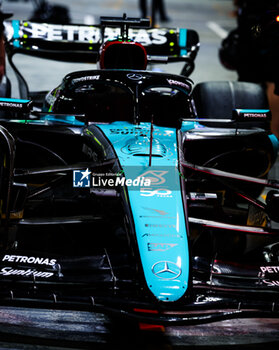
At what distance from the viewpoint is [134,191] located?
298 cm

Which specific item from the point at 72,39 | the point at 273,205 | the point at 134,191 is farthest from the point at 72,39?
the point at 273,205

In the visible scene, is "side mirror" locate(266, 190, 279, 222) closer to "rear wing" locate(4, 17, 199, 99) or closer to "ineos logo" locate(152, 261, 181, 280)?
"ineos logo" locate(152, 261, 181, 280)

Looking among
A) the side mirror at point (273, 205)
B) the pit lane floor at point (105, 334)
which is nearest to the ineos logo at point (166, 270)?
the pit lane floor at point (105, 334)

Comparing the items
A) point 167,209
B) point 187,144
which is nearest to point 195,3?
point 187,144

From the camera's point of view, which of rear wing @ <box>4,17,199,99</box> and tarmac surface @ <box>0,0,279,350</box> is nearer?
tarmac surface @ <box>0,0,279,350</box>

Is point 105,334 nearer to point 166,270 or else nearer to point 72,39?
point 166,270

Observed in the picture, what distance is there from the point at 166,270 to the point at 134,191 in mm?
550

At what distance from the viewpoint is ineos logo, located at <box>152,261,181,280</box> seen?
8.40 feet

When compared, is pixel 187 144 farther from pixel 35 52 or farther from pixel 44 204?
pixel 35 52

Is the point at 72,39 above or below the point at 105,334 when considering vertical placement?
above

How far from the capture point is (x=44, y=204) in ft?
12.6

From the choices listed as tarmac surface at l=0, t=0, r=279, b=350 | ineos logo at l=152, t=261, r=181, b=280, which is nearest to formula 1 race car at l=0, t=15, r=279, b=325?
ineos logo at l=152, t=261, r=181, b=280

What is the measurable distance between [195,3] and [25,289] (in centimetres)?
1778

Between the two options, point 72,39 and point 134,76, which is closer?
point 134,76
